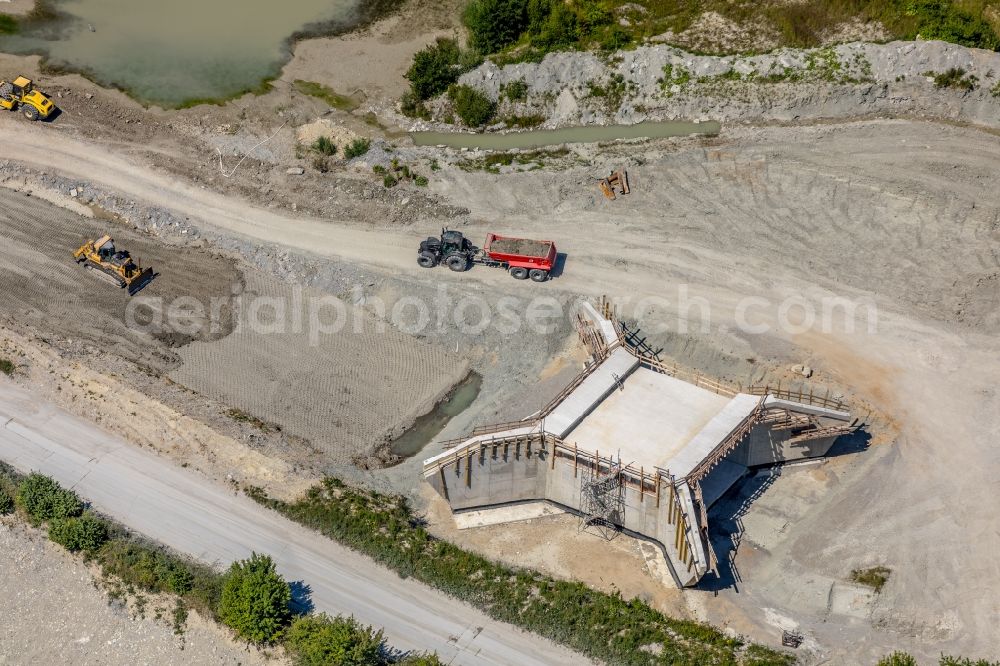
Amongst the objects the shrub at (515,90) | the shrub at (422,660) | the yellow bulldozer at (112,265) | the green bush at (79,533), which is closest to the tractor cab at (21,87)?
the yellow bulldozer at (112,265)

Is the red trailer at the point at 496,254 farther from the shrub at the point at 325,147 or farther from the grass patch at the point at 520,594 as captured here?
the grass patch at the point at 520,594

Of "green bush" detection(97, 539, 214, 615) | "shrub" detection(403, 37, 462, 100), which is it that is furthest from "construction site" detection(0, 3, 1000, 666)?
"shrub" detection(403, 37, 462, 100)

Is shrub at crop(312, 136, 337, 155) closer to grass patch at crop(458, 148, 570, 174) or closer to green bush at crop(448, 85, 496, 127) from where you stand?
grass patch at crop(458, 148, 570, 174)

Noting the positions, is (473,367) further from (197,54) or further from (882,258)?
(197,54)

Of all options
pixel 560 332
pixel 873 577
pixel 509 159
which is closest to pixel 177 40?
pixel 509 159

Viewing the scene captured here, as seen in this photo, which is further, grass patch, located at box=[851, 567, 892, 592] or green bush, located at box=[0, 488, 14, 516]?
green bush, located at box=[0, 488, 14, 516]

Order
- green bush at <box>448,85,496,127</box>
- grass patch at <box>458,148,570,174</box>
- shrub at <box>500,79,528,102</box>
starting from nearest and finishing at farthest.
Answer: grass patch at <box>458,148,570,174</box> → green bush at <box>448,85,496,127</box> → shrub at <box>500,79,528,102</box>

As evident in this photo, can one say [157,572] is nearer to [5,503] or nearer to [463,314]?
[5,503]
